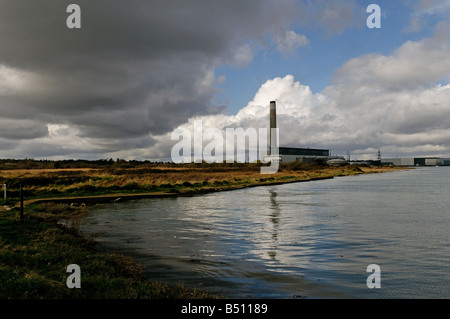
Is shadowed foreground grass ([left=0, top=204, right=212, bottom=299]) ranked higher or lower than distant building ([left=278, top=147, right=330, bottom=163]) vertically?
lower

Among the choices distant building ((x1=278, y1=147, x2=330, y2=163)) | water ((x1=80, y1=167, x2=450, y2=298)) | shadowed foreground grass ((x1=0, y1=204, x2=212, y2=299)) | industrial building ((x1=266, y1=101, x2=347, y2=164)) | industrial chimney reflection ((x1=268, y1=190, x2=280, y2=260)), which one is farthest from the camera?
distant building ((x1=278, y1=147, x2=330, y2=163))

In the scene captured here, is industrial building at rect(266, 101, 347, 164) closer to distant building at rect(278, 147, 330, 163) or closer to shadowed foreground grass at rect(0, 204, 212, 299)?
distant building at rect(278, 147, 330, 163)

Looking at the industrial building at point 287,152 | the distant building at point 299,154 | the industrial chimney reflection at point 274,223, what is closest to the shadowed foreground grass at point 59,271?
the industrial chimney reflection at point 274,223

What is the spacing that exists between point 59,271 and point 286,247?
9.12m

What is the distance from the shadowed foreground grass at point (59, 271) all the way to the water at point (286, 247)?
1.18m

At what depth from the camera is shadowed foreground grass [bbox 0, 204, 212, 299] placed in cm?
801

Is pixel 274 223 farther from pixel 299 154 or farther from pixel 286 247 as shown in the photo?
pixel 299 154

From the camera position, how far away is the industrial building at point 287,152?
126562mm

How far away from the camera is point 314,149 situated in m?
187

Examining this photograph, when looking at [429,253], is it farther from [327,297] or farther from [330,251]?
[327,297]

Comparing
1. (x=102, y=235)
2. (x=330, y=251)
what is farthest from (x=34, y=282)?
(x=330, y=251)

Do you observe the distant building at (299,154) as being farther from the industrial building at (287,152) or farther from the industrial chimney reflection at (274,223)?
the industrial chimney reflection at (274,223)

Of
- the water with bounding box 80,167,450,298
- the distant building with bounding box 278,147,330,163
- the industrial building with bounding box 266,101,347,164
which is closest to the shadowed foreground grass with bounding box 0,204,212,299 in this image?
the water with bounding box 80,167,450,298

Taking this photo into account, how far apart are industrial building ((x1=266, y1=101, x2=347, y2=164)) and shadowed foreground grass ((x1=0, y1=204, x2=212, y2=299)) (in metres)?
115
